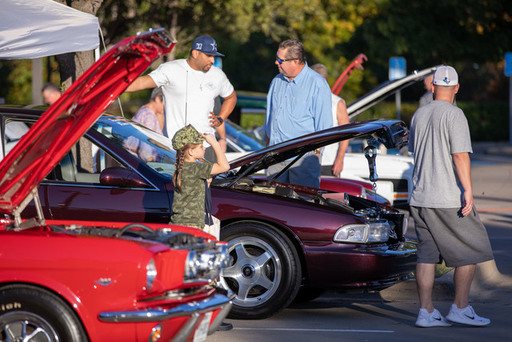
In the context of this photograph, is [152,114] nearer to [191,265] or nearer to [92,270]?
[191,265]

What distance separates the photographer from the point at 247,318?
21.5 ft

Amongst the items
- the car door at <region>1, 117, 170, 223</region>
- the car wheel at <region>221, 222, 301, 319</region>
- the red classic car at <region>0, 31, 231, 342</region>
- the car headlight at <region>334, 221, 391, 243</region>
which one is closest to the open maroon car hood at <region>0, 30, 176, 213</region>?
the red classic car at <region>0, 31, 231, 342</region>

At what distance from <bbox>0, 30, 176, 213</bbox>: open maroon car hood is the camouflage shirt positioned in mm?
1339

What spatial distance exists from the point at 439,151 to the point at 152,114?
12.5 feet

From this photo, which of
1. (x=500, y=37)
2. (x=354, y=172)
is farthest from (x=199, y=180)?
(x=500, y=37)

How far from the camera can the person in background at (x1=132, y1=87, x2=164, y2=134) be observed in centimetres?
912

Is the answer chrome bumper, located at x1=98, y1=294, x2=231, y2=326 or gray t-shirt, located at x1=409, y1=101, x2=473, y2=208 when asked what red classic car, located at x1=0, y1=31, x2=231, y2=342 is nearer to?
chrome bumper, located at x1=98, y1=294, x2=231, y2=326

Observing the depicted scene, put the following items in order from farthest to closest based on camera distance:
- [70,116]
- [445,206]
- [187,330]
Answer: [445,206] → [70,116] → [187,330]

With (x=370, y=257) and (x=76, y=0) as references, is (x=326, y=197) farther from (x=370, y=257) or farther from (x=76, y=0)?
(x=76, y=0)

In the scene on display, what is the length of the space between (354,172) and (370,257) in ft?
17.3

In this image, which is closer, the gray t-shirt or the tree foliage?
the gray t-shirt

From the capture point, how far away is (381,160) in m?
11.5

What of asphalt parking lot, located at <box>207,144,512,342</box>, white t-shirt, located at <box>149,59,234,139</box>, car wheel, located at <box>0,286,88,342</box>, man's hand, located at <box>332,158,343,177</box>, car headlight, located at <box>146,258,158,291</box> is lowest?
asphalt parking lot, located at <box>207,144,512,342</box>

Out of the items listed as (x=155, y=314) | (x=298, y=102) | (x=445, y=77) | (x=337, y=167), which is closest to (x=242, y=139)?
(x=337, y=167)
